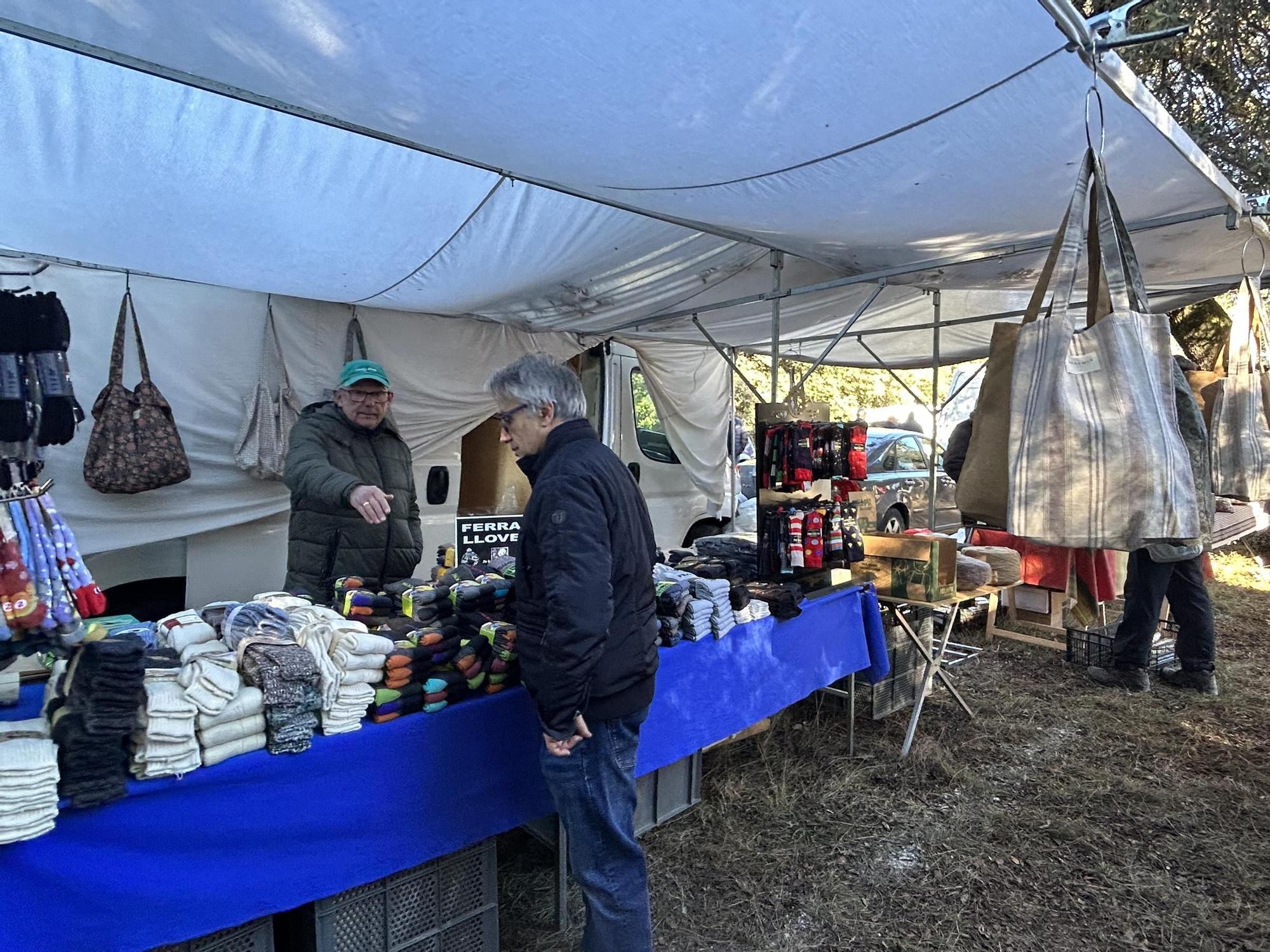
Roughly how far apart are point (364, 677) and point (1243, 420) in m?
3.48

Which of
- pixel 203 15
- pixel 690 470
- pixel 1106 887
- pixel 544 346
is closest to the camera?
pixel 203 15

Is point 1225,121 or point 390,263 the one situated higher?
point 1225,121

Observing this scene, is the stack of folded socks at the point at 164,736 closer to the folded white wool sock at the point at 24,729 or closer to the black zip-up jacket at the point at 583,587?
the folded white wool sock at the point at 24,729

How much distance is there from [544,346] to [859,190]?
352cm

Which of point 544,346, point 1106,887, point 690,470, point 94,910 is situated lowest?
point 1106,887

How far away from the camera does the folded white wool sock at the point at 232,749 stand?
180 cm

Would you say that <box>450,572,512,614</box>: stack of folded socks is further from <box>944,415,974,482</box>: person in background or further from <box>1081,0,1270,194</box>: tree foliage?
<box>1081,0,1270,194</box>: tree foliage

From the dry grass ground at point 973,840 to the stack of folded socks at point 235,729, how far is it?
1.34 meters

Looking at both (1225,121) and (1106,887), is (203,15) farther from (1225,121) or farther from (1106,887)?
(1225,121)

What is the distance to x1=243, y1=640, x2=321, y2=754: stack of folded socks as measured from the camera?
6.24ft

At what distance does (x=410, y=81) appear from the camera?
2146mm

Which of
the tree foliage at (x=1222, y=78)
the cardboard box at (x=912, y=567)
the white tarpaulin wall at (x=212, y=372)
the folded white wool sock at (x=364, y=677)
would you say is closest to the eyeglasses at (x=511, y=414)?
the folded white wool sock at (x=364, y=677)

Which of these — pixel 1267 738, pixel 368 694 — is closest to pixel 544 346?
pixel 368 694

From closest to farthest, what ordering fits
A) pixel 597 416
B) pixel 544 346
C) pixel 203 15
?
pixel 203 15, pixel 544 346, pixel 597 416
